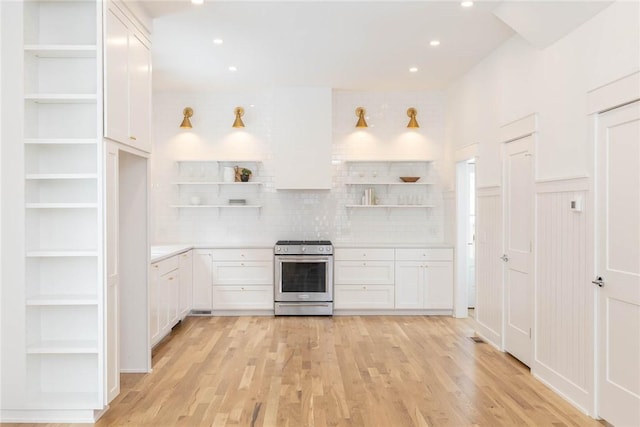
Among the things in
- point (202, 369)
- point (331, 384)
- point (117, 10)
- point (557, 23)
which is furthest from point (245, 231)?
point (557, 23)

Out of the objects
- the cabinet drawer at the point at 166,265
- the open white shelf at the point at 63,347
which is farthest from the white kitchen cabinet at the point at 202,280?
the open white shelf at the point at 63,347

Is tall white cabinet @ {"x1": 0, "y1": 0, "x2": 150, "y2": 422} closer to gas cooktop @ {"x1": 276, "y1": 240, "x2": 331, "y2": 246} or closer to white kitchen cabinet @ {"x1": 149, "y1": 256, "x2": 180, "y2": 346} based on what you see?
white kitchen cabinet @ {"x1": 149, "y1": 256, "x2": 180, "y2": 346}

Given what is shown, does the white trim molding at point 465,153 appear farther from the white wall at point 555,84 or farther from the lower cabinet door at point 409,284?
the lower cabinet door at point 409,284

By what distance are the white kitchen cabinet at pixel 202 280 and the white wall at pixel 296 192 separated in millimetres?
538

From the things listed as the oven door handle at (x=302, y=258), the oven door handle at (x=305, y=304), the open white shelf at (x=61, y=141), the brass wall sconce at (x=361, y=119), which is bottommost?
the oven door handle at (x=305, y=304)

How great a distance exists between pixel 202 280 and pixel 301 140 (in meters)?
2.26

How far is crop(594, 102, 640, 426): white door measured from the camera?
2844mm

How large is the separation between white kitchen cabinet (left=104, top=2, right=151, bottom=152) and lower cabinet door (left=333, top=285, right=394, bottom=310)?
3317 millimetres

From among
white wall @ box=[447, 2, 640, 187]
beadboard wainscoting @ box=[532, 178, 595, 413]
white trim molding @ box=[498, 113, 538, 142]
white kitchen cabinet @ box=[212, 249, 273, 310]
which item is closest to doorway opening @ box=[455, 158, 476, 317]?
white wall @ box=[447, 2, 640, 187]

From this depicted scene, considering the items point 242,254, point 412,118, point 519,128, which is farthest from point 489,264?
point 242,254

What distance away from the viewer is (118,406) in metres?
3.38

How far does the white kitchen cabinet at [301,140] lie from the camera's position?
644cm

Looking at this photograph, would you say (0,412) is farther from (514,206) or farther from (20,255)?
(514,206)

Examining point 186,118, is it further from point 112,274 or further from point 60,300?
point 60,300
